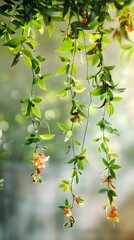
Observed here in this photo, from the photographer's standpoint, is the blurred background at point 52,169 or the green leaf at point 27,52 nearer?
the green leaf at point 27,52

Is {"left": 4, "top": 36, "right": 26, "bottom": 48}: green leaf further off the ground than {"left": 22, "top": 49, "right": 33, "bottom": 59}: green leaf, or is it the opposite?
{"left": 4, "top": 36, "right": 26, "bottom": 48}: green leaf

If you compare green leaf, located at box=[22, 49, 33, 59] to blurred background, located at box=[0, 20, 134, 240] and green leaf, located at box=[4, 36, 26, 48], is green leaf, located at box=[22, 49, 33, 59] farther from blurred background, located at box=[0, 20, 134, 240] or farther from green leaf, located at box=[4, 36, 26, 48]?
blurred background, located at box=[0, 20, 134, 240]

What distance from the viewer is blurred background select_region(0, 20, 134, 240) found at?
3.78 ft

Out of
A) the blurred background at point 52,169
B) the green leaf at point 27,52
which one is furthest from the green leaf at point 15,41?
the blurred background at point 52,169

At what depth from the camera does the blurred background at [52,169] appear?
115 cm

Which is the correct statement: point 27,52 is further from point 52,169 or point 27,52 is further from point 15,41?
point 52,169

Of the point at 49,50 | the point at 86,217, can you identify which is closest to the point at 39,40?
the point at 49,50

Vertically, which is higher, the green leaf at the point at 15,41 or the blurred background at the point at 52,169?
the green leaf at the point at 15,41

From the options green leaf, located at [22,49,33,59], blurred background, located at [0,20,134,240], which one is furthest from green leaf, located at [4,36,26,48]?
blurred background, located at [0,20,134,240]

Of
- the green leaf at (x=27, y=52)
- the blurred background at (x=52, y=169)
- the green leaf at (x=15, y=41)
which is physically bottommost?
the blurred background at (x=52, y=169)

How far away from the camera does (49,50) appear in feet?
4.06

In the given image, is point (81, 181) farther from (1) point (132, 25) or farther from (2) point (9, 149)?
(1) point (132, 25)

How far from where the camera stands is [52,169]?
1.19 metres

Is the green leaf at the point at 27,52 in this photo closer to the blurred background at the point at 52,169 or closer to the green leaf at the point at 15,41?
the green leaf at the point at 15,41
